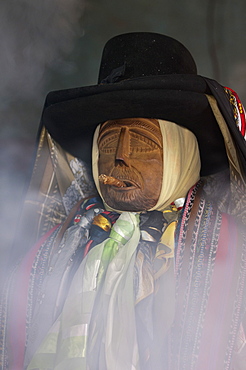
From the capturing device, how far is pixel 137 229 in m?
1.57

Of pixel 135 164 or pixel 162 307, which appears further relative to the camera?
pixel 135 164

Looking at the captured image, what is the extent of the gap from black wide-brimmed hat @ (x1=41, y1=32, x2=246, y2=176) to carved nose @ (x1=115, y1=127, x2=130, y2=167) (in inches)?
2.7

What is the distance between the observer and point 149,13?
2326 mm

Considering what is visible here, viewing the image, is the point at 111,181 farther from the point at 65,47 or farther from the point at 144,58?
the point at 65,47

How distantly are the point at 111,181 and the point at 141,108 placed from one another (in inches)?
8.9

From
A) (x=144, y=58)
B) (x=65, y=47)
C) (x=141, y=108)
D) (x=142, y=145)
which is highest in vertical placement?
(x=65, y=47)

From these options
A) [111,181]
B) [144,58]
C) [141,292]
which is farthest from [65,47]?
[141,292]

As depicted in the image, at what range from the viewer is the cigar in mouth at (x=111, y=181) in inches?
61.3

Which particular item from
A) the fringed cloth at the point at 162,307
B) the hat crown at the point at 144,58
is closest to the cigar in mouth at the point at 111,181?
the fringed cloth at the point at 162,307

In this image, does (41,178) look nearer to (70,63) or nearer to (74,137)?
(74,137)

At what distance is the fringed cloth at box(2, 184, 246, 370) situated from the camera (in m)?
1.37

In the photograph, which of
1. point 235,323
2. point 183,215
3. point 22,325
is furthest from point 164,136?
point 22,325

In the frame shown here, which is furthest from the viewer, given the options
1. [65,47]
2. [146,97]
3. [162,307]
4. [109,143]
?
[65,47]

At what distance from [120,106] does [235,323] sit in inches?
26.3
